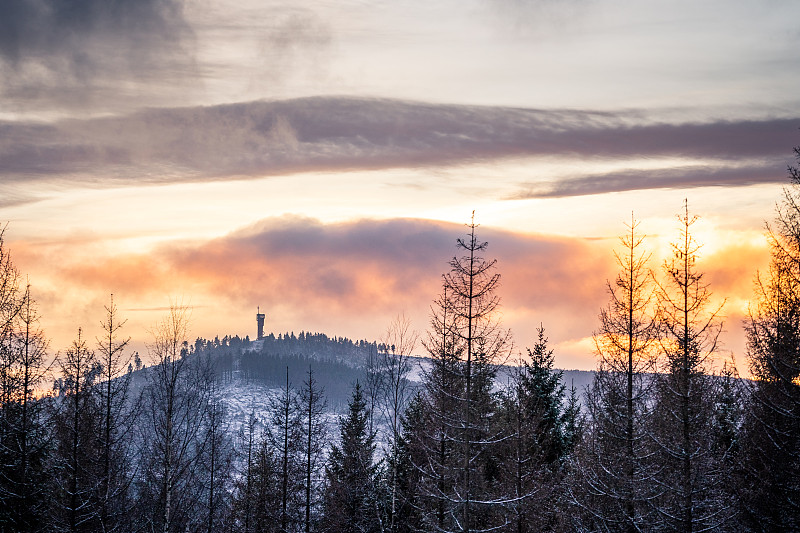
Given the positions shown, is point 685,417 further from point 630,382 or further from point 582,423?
point 582,423

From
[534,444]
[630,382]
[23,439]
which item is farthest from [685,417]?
[23,439]

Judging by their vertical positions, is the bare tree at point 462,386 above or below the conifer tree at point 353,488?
above

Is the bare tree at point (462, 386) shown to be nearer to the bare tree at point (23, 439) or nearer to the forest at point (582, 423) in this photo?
the forest at point (582, 423)

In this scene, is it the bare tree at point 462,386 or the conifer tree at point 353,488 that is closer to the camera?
the bare tree at point 462,386

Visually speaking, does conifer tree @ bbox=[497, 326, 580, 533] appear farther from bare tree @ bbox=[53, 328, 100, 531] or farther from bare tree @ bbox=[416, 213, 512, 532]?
bare tree @ bbox=[53, 328, 100, 531]

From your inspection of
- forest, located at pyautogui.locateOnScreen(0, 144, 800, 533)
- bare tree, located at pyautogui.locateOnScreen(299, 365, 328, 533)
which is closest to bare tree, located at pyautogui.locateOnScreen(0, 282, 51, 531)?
forest, located at pyautogui.locateOnScreen(0, 144, 800, 533)

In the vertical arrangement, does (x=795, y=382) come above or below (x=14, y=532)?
above

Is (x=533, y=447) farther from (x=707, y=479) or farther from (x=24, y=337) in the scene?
(x=24, y=337)

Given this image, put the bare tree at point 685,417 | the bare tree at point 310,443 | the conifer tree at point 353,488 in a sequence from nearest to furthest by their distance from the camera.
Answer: the bare tree at point 685,417 → the bare tree at point 310,443 → the conifer tree at point 353,488

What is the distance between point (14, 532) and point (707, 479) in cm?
2853

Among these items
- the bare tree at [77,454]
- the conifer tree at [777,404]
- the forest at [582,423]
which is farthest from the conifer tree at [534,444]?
the bare tree at [77,454]

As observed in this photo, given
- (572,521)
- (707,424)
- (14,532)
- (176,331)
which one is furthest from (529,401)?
(14,532)

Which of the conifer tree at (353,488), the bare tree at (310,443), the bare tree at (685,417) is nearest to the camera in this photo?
the bare tree at (685,417)

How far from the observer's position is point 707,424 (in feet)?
86.4
